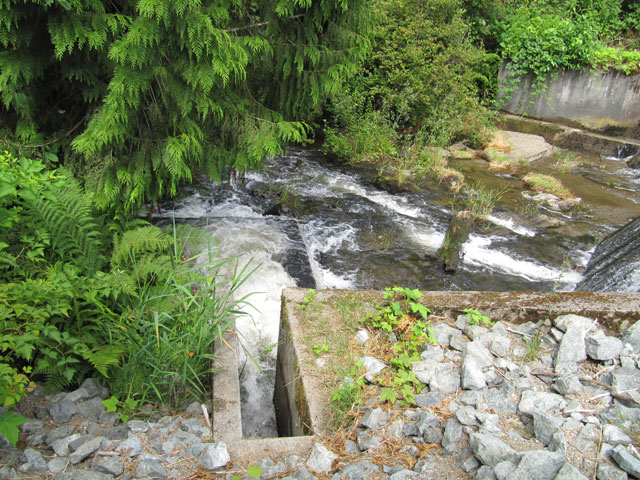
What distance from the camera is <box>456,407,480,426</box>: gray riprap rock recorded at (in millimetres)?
2346

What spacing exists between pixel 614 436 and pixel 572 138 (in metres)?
11.0

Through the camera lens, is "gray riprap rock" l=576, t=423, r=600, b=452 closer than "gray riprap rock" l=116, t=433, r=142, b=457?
Yes

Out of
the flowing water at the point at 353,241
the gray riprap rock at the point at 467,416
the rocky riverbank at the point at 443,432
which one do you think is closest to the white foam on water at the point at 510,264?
the flowing water at the point at 353,241

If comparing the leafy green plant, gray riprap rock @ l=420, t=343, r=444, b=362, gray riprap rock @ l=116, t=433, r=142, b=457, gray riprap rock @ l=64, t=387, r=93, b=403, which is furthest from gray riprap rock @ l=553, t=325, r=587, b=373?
gray riprap rock @ l=64, t=387, r=93, b=403

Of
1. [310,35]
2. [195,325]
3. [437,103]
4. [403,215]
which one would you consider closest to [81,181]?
[195,325]

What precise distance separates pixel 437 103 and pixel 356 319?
25.5 ft

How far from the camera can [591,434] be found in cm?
221

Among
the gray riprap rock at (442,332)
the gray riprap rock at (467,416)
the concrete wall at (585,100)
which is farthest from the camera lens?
the concrete wall at (585,100)

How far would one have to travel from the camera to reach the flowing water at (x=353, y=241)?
208 inches

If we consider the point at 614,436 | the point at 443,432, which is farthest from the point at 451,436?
the point at 614,436

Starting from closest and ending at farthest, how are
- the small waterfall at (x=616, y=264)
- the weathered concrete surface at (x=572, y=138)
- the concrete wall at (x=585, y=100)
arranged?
the small waterfall at (x=616, y=264) → the weathered concrete surface at (x=572, y=138) → the concrete wall at (x=585, y=100)

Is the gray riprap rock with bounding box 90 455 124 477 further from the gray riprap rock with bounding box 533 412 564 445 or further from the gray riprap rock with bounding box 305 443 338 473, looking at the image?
the gray riprap rock with bounding box 533 412 564 445

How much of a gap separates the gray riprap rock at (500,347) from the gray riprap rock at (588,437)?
70 cm

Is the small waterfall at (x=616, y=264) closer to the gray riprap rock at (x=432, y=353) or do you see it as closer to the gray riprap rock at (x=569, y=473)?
the gray riprap rock at (x=432, y=353)
